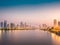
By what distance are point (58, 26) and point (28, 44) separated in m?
3.05

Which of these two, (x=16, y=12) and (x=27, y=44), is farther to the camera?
(x=16, y=12)

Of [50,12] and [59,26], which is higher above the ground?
[50,12]

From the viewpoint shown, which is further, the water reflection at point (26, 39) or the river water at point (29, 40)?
the water reflection at point (26, 39)

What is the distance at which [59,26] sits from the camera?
9.84 meters

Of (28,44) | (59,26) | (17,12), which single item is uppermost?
(17,12)

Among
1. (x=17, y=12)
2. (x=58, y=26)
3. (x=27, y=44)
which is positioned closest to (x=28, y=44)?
(x=27, y=44)

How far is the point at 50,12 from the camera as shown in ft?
26.1

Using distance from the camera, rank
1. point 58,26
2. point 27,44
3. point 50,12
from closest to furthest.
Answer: point 27,44
point 50,12
point 58,26

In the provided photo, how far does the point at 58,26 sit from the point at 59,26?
0.27 feet

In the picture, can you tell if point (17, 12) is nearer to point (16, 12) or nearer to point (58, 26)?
point (16, 12)

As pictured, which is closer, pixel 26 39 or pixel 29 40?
pixel 29 40

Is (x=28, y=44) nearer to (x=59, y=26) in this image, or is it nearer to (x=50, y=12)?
(x=50, y=12)

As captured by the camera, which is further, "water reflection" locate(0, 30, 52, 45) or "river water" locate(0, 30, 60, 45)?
"water reflection" locate(0, 30, 52, 45)

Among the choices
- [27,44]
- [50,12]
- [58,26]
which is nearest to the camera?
[27,44]
